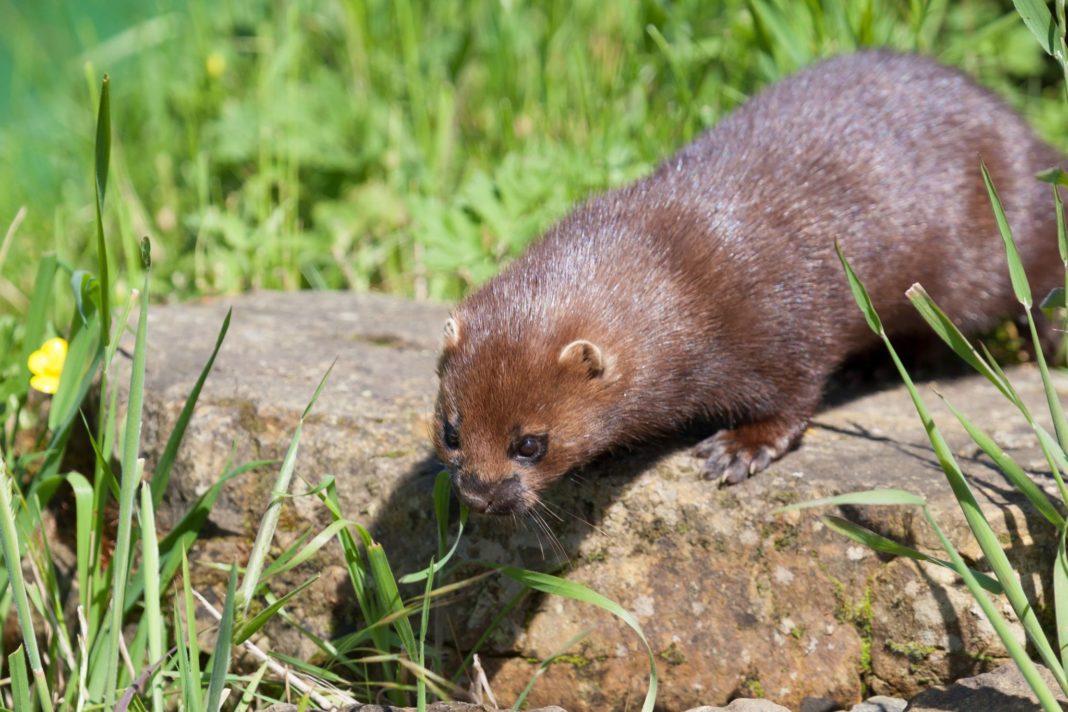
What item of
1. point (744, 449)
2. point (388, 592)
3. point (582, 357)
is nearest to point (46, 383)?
point (388, 592)

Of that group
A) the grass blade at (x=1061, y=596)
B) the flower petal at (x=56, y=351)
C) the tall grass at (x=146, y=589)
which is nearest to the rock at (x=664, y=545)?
the tall grass at (x=146, y=589)

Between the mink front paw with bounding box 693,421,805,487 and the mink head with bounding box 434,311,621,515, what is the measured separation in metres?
0.40

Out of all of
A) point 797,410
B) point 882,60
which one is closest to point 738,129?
point 882,60

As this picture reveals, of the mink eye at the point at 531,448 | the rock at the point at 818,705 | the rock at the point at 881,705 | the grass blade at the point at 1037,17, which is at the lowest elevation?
the rock at the point at 818,705

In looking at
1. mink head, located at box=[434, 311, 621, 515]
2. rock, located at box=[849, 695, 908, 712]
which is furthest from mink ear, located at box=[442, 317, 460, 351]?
rock, located at box=[849, 695, 908, 712]

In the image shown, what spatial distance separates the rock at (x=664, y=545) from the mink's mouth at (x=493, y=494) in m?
0.27

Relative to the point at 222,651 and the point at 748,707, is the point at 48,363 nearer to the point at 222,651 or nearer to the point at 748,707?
the point at 222,651

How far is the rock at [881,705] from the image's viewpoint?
314cm

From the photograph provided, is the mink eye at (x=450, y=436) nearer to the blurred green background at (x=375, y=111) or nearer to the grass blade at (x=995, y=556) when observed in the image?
the grass blade at (x=995, y=556)

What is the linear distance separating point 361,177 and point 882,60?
296 cm

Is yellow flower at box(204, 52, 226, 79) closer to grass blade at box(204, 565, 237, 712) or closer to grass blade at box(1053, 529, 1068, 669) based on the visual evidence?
grass blade at box(204, 565, 237, 712)

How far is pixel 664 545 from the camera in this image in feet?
11.1

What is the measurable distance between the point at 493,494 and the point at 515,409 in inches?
9.4

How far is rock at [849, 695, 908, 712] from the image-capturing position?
314 cm
